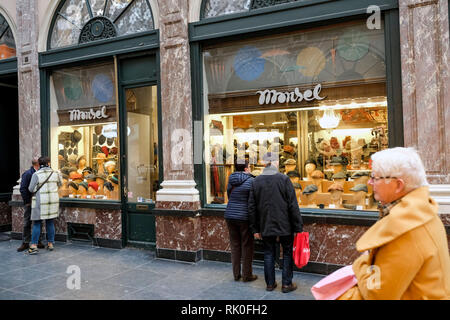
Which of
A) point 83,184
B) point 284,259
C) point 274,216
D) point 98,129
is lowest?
point 284,259

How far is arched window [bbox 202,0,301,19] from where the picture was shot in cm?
646

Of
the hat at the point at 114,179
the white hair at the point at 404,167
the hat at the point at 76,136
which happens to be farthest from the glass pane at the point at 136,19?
the white hair at the point at 404,167

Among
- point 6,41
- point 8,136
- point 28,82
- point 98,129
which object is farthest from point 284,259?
point 6,41

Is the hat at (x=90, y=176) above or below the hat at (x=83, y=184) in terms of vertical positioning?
above

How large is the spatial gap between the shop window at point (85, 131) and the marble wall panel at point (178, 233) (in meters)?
1.50

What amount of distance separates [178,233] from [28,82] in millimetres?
5152

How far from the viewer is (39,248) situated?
310 inches

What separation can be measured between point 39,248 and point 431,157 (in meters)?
7.35

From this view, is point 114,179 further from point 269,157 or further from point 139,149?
point 269,157

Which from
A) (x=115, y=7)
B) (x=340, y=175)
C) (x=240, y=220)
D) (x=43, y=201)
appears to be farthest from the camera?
(x=115, y=7)

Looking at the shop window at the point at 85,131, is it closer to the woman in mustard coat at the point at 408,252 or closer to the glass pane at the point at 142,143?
the glass pane at the point at 142,143

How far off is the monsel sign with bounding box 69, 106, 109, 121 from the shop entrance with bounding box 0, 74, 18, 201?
2478mm

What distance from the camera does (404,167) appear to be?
193cm

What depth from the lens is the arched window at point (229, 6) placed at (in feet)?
21.2
